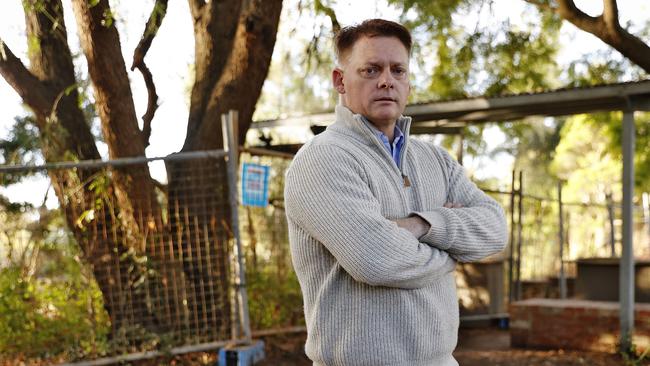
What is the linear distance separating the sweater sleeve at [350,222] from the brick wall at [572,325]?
6125 millimetres

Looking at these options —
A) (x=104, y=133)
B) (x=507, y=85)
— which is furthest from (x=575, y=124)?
(x=104, y=133)

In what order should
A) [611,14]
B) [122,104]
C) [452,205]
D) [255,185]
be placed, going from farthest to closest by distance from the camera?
[611,14]
[122,104]
[255,185]
[452,205]

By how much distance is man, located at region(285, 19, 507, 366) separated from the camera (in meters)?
1.99

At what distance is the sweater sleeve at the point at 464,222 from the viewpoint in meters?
2.19

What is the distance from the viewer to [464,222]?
2.28 m

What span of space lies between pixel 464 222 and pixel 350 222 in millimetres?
466

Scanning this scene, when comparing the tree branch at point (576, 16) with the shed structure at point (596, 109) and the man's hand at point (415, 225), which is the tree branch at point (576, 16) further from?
the man's hand at point (415, 225)

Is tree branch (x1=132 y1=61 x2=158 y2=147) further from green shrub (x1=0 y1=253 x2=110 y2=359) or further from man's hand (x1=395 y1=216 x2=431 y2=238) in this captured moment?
man's hand (x1=395 y1=216 x2=431 y2=238)

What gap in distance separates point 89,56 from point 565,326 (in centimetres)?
529

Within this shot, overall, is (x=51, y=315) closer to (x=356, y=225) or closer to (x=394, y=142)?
(x=394, y=142)

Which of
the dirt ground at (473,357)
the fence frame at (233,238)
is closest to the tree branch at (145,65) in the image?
the fence frame at (233,238)

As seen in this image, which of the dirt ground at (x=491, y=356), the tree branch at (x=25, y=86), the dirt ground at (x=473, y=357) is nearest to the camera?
the dirt ground at (x=473, y=357)

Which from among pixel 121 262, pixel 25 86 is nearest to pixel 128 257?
pixel 121 262

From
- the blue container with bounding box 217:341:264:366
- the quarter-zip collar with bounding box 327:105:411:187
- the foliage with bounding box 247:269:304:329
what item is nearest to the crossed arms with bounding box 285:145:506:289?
the quarter-zip collar with bounding box 327:105:411:187
